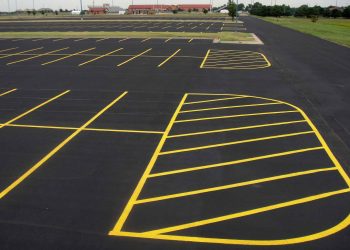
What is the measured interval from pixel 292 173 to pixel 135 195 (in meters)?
3.25

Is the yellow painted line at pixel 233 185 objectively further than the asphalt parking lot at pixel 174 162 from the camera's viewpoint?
Yes

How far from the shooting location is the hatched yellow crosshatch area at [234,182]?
220 inches

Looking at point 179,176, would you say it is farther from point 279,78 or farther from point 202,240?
point 279,78

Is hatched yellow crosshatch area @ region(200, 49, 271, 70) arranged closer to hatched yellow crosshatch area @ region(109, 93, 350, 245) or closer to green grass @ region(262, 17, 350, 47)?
hatched yellow crosshatch area @ region(109, 93, 350, 245)

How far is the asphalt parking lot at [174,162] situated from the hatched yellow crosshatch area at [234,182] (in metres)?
0.03

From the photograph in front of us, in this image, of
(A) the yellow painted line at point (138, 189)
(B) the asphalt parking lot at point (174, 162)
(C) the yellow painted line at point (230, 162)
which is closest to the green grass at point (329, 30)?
(B) the asphalt parking lot at point (174, 162)

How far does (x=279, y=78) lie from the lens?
54.9 ft

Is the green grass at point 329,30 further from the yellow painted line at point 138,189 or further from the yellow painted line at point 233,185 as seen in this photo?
the yellow painted line at point 138,189

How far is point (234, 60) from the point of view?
2170cm

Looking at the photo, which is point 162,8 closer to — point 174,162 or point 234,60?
point 234,60

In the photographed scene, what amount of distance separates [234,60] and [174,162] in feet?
49.4

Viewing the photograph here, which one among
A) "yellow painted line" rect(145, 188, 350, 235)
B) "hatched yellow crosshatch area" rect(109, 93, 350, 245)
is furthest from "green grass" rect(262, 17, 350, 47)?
"yellow painted line" rect(145, 188, 350, 235)

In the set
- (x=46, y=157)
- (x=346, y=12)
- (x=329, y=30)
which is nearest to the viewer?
(x=46, y=157)

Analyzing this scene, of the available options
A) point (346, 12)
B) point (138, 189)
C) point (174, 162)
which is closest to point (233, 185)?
point (174, 162)
